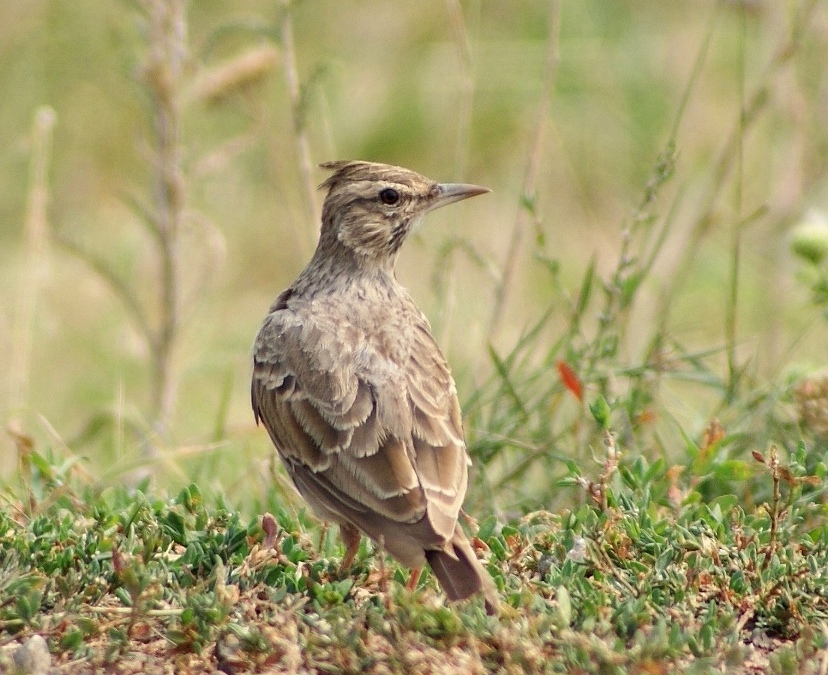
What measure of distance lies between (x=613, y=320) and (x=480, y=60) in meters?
5.90

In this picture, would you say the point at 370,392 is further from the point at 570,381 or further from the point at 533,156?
the point at 533,156

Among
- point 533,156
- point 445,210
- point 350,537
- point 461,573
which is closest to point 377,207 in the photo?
point 533,156

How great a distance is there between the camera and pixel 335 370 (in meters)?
→ 4.66

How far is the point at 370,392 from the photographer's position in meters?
4.53

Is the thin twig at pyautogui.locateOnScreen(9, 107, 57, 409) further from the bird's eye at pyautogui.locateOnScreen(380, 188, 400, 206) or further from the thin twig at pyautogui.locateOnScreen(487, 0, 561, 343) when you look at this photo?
the thin twig at pyautogui.locateOnScreen(487, 0, 561, 343)

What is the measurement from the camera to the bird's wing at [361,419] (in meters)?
4.11

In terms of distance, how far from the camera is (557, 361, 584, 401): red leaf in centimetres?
492

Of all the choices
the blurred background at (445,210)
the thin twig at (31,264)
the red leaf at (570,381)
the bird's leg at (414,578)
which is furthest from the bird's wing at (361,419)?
the thin twig at (31,264)

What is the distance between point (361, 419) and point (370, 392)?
14 cm

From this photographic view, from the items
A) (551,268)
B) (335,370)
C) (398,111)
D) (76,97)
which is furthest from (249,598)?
(76,97)

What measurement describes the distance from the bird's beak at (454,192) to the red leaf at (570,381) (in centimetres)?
75

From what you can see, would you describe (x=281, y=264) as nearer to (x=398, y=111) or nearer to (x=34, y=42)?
(x=398, y=111)

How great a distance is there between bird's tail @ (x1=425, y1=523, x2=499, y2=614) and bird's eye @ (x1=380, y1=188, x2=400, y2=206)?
76.5 inches

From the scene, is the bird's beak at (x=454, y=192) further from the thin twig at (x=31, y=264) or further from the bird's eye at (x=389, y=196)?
the thin twig at (x=31, y=264)
